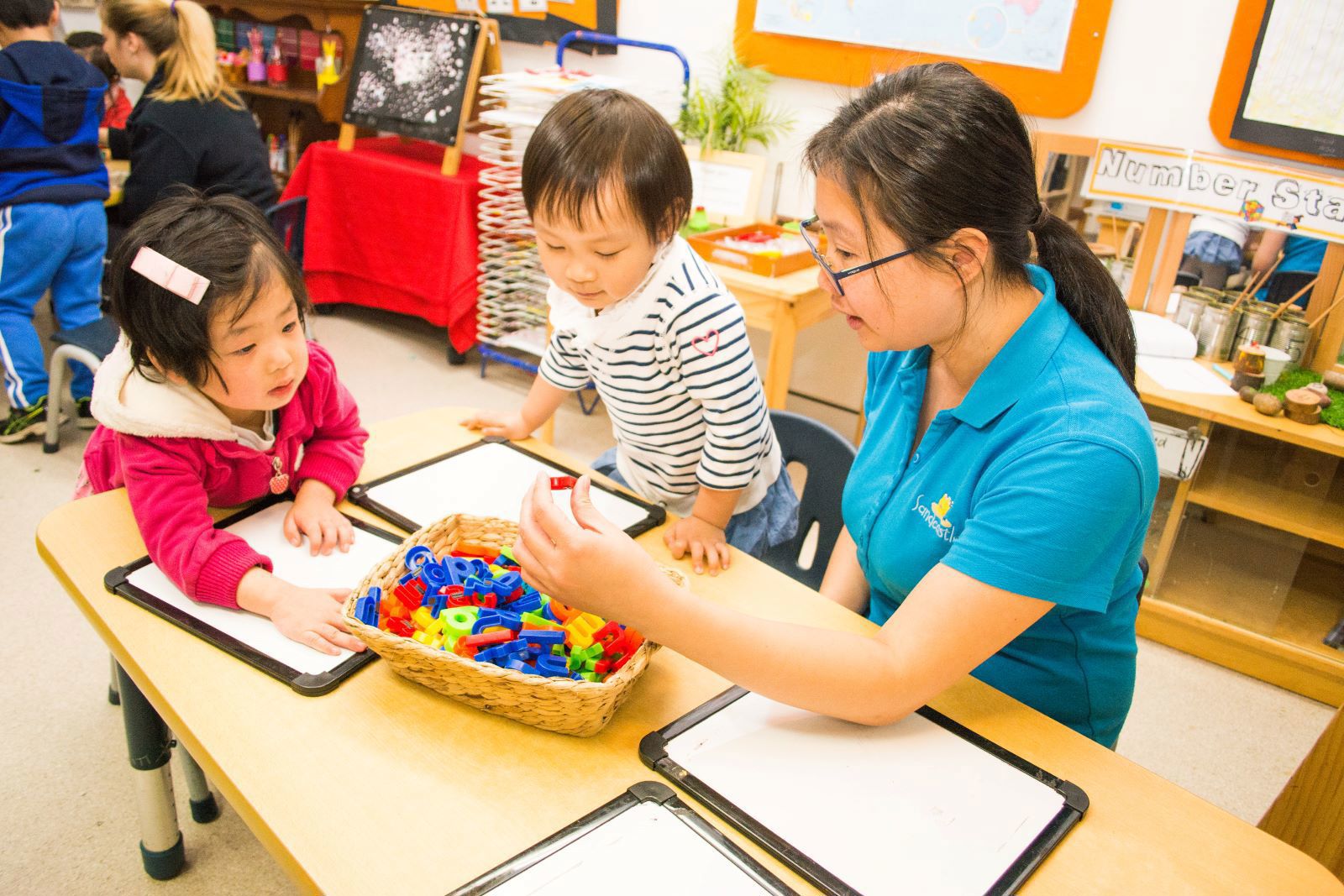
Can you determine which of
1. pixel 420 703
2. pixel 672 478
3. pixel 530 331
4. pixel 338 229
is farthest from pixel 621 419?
pixel 338 229

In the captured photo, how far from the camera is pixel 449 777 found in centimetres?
81

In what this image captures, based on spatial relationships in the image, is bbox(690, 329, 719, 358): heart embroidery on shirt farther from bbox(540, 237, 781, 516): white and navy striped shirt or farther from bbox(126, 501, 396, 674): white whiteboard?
bbox(126, 501, 396, 674): white whiteboard

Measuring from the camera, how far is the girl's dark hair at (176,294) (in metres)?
1.08

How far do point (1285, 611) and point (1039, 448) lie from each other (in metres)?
1.79

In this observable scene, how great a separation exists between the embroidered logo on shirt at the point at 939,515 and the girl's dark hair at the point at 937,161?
0.24 meters

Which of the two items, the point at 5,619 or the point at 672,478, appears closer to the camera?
the point at 672,478

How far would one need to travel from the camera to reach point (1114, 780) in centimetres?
85

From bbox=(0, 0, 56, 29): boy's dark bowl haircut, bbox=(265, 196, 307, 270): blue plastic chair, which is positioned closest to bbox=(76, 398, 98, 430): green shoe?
bbox=(265, 196, 307, 270): blue plastic chair

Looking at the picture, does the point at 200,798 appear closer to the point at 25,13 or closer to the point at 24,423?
the point at 24,423

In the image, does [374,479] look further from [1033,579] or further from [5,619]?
[5,619]

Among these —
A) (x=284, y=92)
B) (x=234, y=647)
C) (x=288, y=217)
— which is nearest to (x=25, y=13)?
(x=288, y=217)

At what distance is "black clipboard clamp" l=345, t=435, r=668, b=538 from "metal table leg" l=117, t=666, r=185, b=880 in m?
0.39

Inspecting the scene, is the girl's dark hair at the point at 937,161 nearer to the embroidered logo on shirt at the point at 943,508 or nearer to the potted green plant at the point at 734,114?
the embroidered logo on shirt at the point at 943,508

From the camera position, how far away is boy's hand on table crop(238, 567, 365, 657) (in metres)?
0.95
